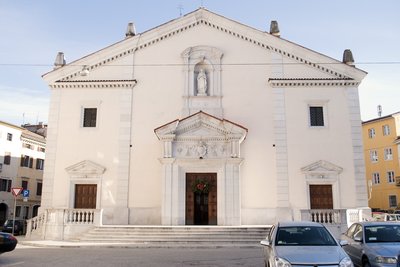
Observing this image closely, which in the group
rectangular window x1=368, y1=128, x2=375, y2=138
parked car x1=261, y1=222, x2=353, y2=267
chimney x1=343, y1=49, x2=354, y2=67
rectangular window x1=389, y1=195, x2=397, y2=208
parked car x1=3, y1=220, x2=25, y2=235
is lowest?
parked car x1=3, y1=220, x2=25, y2=235

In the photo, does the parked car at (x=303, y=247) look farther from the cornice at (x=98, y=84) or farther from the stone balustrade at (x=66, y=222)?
the cornice at (x=98, y=84)

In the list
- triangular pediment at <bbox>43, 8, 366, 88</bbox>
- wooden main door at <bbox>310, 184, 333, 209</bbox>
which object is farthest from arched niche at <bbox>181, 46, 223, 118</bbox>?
wooden main door at <bbox>310, 184, 333, 209</bbox>

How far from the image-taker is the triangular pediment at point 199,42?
85.8ft

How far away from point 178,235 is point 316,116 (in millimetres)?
11783

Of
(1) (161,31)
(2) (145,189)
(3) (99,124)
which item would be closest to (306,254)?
(2) (145,189)

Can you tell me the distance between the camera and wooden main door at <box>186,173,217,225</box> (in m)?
24.4

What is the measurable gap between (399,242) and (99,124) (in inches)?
771

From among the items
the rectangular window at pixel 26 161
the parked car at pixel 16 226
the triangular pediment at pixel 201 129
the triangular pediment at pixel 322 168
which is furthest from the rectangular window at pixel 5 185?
the triangular pediment at pixel 322 168

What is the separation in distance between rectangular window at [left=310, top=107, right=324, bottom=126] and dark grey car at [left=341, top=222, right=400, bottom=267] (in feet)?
45.9

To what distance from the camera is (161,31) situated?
27250 millimetres

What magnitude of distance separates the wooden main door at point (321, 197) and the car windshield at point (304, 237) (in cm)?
1480

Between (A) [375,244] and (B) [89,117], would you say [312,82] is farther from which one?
(A) [375,244]

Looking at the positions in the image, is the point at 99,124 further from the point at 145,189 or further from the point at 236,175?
the point at 236,175

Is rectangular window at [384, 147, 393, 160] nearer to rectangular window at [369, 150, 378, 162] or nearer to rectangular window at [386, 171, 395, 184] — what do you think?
rectangular window at [369, 150, 378, 162]
